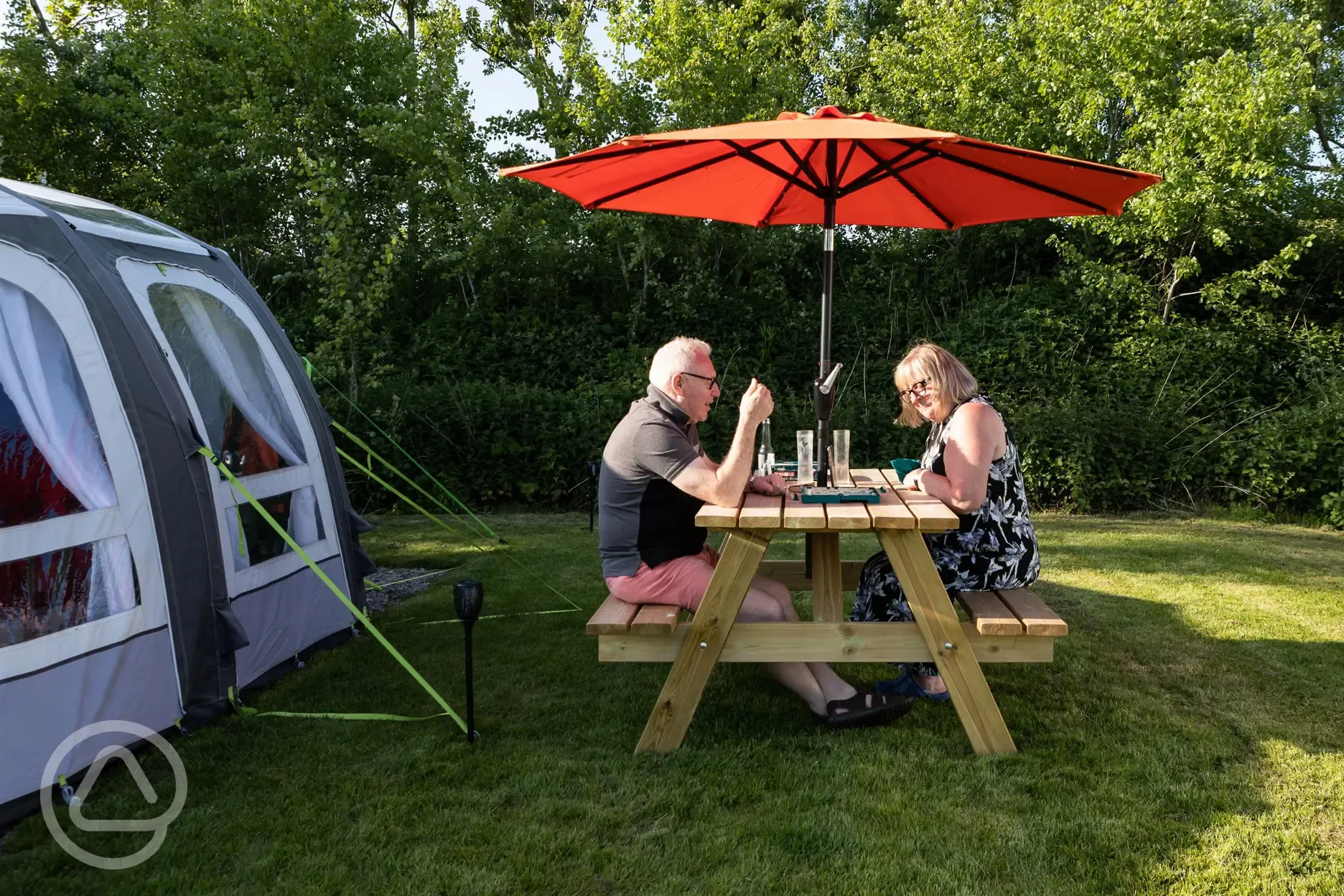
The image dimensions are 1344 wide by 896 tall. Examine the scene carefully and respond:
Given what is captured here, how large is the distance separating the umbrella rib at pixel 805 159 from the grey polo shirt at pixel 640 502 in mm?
1248

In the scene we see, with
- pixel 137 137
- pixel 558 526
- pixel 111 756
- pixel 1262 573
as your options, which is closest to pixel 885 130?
pixel 111 756

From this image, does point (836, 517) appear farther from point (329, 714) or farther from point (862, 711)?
point (329, 714)

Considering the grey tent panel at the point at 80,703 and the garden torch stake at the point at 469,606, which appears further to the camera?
the garden torch stake at the point at 469,606

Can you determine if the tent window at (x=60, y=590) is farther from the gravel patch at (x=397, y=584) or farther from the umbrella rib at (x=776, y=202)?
the umbrella rib at (x=776, y=202)

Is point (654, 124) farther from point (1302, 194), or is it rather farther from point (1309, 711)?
point (1309, 711)

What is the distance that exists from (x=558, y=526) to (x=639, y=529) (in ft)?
14.4

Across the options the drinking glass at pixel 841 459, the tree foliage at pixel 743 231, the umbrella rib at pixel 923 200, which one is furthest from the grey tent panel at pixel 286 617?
the tree foliage at pixel 743 231

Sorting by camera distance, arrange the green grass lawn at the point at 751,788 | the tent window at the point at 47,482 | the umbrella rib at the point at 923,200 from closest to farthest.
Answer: the green grass lawn at the point at 751,788
the tent window at the point at 47,482
the umbrella rib at the point at 923,200

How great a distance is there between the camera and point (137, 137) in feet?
35.9

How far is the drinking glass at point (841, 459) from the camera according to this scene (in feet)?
11.3

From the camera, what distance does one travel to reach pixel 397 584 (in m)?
5.67

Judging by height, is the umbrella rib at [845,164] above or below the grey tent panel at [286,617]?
above

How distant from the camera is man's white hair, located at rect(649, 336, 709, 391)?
10.6ft

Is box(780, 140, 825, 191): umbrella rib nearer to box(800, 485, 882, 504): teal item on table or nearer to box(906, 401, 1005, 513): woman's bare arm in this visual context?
box(906, 401, 1005, 513): woman's bare arm
